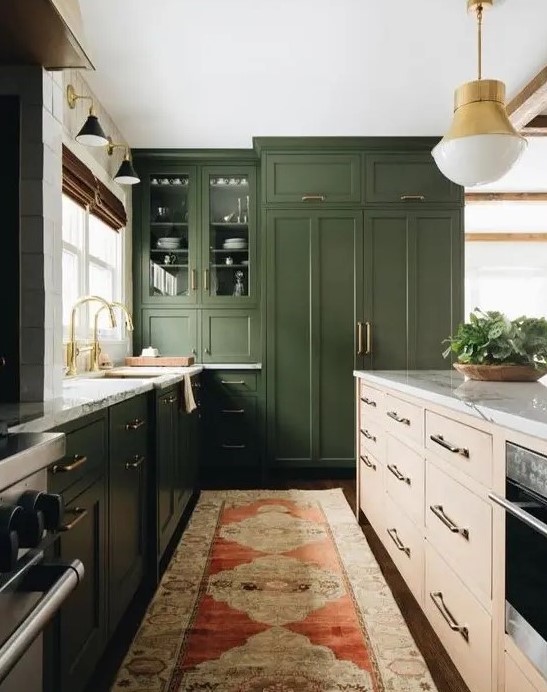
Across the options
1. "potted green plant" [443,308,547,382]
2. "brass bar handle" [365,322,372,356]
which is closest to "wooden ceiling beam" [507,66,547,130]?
"brass bar handle" [365,322,372,356]

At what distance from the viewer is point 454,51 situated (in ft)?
10.3

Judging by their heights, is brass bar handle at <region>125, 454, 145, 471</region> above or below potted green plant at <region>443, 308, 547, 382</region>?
below

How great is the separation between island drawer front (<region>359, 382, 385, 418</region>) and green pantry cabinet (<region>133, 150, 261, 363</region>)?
171 cm

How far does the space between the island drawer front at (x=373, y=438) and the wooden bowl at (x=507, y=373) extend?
1.84ft

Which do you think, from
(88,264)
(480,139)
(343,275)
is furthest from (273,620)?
(343,275)

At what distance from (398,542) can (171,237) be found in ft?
10.7

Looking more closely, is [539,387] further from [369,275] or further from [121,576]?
[369,275]

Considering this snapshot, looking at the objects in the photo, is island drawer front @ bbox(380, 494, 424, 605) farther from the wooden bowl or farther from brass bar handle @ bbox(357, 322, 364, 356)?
brass bar handle @ bbox(357, 322, 364, 356)

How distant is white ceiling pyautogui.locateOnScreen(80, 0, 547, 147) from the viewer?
280 cm

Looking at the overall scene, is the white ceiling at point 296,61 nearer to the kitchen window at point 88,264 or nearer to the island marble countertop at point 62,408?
the kitchen window at point 88,264

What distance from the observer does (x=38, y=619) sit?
85cm

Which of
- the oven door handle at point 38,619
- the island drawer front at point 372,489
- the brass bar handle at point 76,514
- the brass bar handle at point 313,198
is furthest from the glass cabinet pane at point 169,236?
the oven door handle at point 38,619

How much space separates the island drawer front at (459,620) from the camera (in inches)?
53.8

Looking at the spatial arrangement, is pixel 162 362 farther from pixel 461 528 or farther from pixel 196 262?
pixel 461 528
